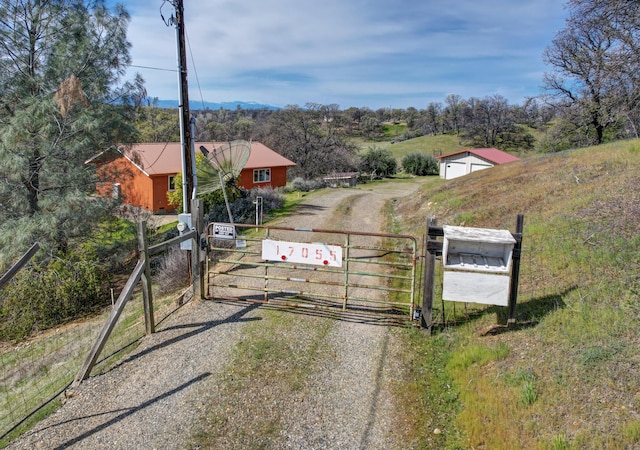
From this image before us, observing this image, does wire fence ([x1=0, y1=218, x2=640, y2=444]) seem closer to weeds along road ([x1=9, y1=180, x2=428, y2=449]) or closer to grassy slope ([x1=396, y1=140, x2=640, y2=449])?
grassy slope ([x1=396, y1=140, x2=640, y2=449])

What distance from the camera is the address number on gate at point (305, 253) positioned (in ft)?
25.1

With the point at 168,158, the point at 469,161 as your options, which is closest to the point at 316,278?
the point at 168,158

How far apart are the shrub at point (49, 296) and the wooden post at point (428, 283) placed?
10.2m

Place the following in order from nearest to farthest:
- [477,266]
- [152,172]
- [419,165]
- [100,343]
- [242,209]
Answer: [100,343] → [477,266] → [242,209] → [152,172] → [419,165]

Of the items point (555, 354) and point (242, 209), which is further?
point (242, 209)

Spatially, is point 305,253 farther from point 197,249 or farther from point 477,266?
point 477,266

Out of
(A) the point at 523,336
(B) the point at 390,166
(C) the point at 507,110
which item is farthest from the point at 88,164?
(C) the point at 507,110

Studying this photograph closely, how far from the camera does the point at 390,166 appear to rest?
51.5m

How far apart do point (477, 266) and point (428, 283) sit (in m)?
0.92

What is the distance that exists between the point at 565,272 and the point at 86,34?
16556 millimetres

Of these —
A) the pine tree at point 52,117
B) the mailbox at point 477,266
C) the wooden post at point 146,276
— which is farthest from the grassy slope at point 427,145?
the wooden post at point 146,276

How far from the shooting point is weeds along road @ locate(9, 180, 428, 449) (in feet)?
15.7

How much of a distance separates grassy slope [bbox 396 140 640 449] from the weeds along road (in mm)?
725

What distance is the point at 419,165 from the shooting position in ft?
184
